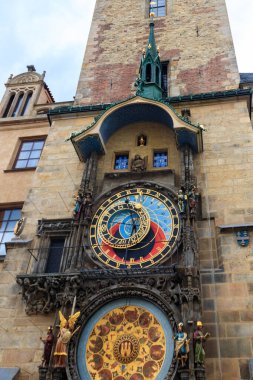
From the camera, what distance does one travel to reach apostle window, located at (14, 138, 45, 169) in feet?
46.1

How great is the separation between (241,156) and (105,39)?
841cm

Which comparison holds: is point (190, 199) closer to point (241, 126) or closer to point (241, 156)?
point (241, 156)

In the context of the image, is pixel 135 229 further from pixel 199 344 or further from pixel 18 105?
pixel 18 105

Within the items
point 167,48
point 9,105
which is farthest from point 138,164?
point 9,105

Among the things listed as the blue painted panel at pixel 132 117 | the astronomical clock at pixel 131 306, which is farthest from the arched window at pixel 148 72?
the astronomical clock at pixel 131 306

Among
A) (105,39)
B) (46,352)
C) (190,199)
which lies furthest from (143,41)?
(46,352)

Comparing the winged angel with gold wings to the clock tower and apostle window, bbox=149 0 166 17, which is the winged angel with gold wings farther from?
apostle window, bbox=149 0 166 17

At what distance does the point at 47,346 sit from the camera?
8.20 metres

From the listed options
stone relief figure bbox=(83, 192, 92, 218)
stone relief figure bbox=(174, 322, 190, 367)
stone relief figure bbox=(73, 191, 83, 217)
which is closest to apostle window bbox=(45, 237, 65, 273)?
stone relief figure bbox=(73, 191, 83, 217)

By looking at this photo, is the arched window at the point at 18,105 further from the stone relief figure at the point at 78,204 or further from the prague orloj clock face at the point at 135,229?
the prague orloj clock face at the point at 135,229

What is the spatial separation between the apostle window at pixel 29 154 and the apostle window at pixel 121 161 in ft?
10.4

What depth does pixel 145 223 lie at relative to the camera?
32.7ft

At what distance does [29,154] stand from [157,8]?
8489mm

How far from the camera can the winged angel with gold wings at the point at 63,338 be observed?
314 inches
